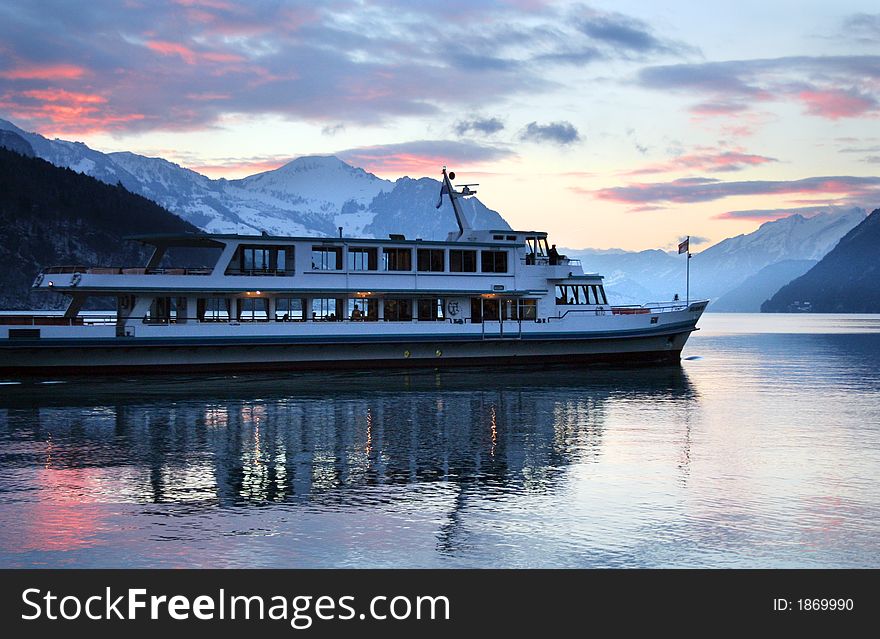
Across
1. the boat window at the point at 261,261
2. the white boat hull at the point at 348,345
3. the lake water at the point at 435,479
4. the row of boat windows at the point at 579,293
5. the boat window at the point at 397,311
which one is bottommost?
the lake water at the point at 435,479

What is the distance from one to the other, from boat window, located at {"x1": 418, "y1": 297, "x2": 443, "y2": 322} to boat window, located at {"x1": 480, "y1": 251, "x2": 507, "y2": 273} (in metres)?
3.47

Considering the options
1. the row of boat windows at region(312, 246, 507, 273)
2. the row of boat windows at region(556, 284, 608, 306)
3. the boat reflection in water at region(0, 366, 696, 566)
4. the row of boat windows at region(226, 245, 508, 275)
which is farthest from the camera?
the row of boat windows at region(556, 284, 608, 306)

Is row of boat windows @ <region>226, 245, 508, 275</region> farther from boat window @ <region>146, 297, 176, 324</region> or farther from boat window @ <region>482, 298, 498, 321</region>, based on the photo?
boat window @ <region>146, 297, 176, 324</region>

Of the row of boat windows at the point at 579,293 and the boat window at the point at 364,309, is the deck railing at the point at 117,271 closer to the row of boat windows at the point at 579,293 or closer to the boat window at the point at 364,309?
the boat window at the point at 364,309

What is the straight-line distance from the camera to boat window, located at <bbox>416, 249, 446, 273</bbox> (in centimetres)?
5519

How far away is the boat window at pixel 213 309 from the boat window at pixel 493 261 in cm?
1519

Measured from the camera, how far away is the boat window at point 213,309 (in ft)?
171

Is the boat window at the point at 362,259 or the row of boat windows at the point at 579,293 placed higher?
the boat window at the point at 362,259

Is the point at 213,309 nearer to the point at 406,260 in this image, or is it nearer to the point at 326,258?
the point at 326,258

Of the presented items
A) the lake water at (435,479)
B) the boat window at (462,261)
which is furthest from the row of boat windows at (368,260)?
the lake water at (435,479)

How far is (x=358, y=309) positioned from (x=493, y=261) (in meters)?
8.72

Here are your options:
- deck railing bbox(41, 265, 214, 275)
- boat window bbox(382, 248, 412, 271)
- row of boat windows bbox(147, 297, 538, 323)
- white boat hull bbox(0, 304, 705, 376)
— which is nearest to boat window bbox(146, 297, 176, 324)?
row of boat windows bbox(147, 297, 538, 323)

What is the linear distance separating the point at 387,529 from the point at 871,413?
26.7 meters

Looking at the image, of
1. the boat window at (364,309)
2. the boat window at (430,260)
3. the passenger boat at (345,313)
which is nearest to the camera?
the passenger boat at (345,313)
